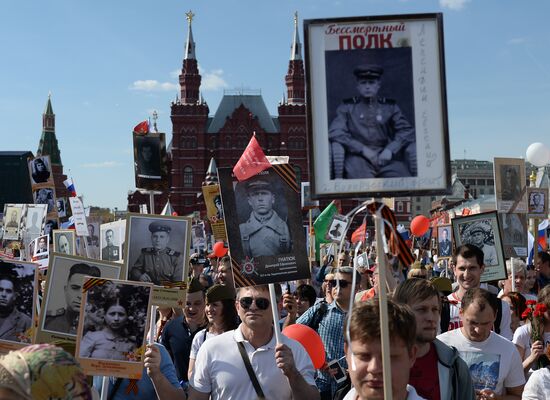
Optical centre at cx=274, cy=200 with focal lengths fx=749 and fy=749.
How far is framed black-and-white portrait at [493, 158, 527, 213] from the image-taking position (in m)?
10.1

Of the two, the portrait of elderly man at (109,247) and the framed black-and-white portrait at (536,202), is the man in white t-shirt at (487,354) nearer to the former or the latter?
the portrait of elderly man at (109,247)

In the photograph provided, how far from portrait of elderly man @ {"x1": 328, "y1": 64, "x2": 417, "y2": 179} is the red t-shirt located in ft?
3.62

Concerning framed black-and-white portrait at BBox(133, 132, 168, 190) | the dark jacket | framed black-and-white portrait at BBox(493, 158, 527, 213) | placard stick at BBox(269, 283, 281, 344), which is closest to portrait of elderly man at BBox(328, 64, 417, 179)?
the dark jacket

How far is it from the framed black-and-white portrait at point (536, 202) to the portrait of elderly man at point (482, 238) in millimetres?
2788

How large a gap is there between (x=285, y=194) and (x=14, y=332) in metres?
1.88

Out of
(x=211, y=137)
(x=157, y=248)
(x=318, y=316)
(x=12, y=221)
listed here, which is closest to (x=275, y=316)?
(x=157, y=248)

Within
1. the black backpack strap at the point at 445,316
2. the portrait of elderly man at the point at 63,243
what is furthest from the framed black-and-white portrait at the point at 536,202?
the portrait of elderly man at the point at 63,243

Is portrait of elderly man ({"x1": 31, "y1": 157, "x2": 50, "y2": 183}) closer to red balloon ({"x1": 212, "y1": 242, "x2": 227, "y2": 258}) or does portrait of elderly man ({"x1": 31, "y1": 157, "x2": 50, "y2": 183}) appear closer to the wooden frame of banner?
red balloon ({"x1": 212, "y1": 242, "x2": 227, "y2": 258})

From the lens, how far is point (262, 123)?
80.8 m

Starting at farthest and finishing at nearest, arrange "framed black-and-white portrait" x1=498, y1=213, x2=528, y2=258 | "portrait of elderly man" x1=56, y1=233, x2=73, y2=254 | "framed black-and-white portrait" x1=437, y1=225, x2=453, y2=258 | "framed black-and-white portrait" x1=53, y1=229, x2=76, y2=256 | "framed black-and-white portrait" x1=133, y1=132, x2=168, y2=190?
"framed black-and-white portrait" x1=437, y1=225, x2=453, y2=258 < "portrait of elderly man" x1=56, y1=233, x2=73, y2=254 < "framed black-and-white portrait" x1=53, y1=229, x2=76, y2=256 < "framed black-and-white portrait" x1=498, y1=213, x2=528, y2=258 < "framed black-and-white portrait" x1=133, y1=132, x2=168, y2=190

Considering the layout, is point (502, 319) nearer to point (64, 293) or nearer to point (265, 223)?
point (265, 223)

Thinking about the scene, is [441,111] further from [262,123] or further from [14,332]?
[262,123]

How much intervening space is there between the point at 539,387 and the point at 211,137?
7644 centimetres

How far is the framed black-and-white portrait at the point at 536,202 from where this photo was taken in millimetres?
10555
